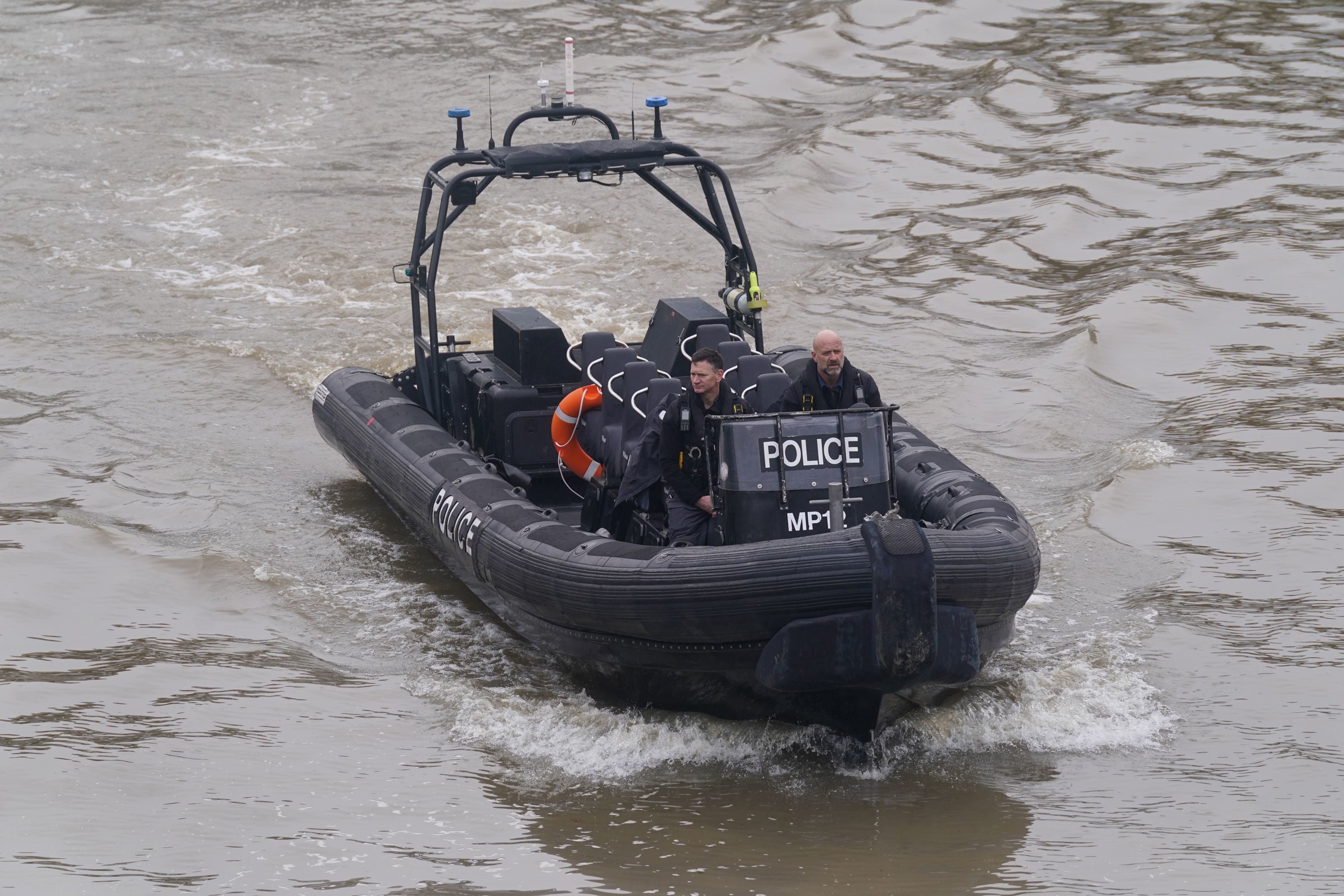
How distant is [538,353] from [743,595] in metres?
2.55

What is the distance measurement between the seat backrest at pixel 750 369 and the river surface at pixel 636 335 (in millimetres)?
1440

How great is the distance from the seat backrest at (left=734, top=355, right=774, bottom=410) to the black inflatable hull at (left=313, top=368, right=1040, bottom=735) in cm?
75

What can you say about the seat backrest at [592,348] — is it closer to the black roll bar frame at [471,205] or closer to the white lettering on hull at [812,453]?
the black roll bar frame at [471,205]

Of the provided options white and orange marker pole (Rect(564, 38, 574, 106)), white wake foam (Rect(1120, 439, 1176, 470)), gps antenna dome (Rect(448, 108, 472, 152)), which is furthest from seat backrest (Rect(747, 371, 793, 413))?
white wake foam (Rect(1120, 439, 1176, 470))

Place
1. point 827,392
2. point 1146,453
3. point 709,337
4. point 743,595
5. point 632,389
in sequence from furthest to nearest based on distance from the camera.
Answer: point 1146,453 < point 709,337 < point 632,389 < point 827,392 < point 743,595

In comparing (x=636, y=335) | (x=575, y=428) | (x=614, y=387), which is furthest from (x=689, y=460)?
(x=636, y=335)

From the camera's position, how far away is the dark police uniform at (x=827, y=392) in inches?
240

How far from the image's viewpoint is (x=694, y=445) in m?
5.98

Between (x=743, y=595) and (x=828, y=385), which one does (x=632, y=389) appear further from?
(x=743, y=595)

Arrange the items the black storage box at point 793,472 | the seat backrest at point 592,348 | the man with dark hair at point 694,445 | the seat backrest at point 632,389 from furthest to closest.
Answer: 1. the seat backrest at point 592,348
2. the seat backrest at point 632,389
3. the man with dark hair at point 694,445
4. the black storage box at point 793,472

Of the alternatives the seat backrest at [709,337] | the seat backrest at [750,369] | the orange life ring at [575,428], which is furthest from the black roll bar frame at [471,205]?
the orange life ring at [575,428]

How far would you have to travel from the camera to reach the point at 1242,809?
16.8 ft

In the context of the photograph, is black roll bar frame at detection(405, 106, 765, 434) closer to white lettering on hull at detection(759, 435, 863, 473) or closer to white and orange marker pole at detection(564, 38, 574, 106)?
white and orange marker pole at detection(564, 38, 574, 106)

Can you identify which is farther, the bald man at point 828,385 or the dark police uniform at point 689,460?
the bald man at point 828,385
